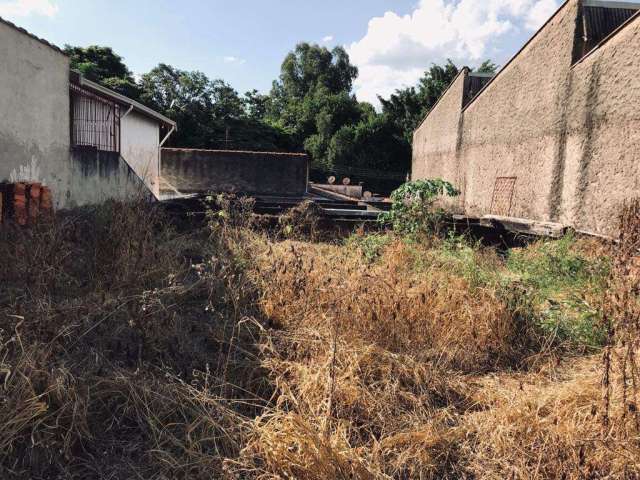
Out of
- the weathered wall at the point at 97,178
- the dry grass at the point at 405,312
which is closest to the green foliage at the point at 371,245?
the dry grass at the point at 405,312

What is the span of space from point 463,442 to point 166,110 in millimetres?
29407

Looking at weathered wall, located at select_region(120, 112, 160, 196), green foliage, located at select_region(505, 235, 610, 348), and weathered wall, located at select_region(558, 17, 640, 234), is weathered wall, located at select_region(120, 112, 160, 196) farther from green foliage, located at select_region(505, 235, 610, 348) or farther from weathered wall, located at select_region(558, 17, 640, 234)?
green foliage, located at select_region(505, 235, 610, 348)

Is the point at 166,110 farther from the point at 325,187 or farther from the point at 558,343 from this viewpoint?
the point at 558,343

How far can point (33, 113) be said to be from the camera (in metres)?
7.09

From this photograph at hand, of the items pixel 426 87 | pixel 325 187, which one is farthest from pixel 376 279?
pixel 426 87

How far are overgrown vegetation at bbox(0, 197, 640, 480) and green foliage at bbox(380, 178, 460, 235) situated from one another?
5.31 ft

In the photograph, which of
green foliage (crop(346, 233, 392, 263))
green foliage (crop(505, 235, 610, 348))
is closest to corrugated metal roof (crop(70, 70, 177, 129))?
green foliage (crop(346, 233, 392, 263))

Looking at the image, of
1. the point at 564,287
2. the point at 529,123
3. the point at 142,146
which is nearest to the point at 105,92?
the point at 142,146

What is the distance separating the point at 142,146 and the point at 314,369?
12832mm

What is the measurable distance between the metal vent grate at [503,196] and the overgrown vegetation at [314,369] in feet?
19.7

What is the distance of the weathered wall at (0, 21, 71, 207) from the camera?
6449mm

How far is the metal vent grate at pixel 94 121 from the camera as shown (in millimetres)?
→ 10555

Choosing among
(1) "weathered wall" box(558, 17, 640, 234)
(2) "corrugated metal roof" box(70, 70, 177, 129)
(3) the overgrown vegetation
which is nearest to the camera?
(3) the overgrown vegetation

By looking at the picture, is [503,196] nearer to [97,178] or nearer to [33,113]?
[97,178]
